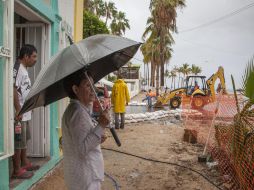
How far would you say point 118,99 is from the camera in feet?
32.2

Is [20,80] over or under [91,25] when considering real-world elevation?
under

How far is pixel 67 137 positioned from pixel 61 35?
3985 mm

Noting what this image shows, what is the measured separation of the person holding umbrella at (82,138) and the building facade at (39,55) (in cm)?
161

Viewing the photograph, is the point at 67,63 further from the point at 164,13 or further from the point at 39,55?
the point at 164,13

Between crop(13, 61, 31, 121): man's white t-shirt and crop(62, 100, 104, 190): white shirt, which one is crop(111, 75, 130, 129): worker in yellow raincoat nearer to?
crop(13, 61, 31, 121): man's white t-shirt

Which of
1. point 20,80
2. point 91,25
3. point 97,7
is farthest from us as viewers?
point 97,7

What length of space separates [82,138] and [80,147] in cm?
6

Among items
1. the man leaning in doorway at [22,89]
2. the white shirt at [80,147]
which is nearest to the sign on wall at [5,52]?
the man leaning in doorway at [22,89]

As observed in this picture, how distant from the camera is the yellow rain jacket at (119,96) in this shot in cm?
982

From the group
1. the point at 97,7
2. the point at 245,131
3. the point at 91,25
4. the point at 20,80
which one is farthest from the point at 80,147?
the point at 97,7

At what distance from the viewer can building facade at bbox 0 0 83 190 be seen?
11.3 ft

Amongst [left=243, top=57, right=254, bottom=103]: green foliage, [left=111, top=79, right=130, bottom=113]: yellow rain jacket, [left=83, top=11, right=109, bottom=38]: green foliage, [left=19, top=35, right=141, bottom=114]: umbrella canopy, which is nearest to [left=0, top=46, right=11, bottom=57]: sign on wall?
[left=19, top=35, right=141, bottom=114]: umbrella canopy

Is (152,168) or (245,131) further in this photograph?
(152,168)

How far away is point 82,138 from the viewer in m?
1.98
